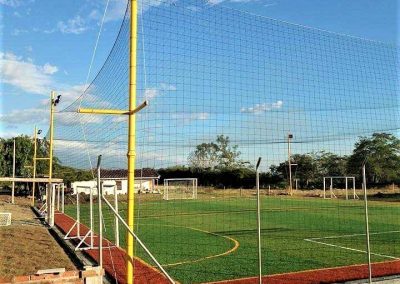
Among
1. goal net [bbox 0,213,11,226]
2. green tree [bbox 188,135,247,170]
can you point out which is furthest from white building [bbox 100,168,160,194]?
goal net [bbox 0,213,11,226]

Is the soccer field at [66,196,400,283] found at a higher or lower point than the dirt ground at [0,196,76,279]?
lower

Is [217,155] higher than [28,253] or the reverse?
higher

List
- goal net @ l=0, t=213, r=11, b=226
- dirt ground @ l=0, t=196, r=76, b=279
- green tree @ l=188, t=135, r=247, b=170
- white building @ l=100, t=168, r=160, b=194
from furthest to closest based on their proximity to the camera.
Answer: goal net @ l=0, t=213, r=11, b=226 < dirt ground @ l=0, t=196, r=76, b=279 < green tree @ l=188, t=135, r=247, b=170 < white building @ l=100, t=168, r=160, b=194

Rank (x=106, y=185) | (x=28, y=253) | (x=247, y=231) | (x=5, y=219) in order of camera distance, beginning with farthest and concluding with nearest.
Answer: (x=5, y=219), (x=247, y=231), (x=106, y=185), (x=28, y=253)

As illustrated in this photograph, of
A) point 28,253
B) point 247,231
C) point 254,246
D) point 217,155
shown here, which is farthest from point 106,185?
point 247,231

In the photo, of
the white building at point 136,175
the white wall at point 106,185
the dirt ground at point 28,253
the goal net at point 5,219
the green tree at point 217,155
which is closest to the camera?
the white building at point 136,175

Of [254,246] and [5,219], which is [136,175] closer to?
[254,246]

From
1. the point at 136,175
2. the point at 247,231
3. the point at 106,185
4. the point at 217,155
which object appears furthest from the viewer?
the point at 247,231

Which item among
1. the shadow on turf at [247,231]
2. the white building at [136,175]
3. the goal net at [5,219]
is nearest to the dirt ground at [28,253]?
the goal net at [5,219]

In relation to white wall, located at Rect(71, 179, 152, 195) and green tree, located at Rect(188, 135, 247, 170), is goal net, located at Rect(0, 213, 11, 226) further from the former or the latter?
green tree, located at Rect(188, 135, 247, 170)

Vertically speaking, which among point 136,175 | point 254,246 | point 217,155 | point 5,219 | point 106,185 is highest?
point 217,155

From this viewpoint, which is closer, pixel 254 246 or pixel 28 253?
pixel 28 253

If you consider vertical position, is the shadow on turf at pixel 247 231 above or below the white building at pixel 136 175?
below

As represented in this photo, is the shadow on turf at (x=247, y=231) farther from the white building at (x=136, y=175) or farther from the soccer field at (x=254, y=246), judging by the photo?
the white building at (x=136, y=175)
